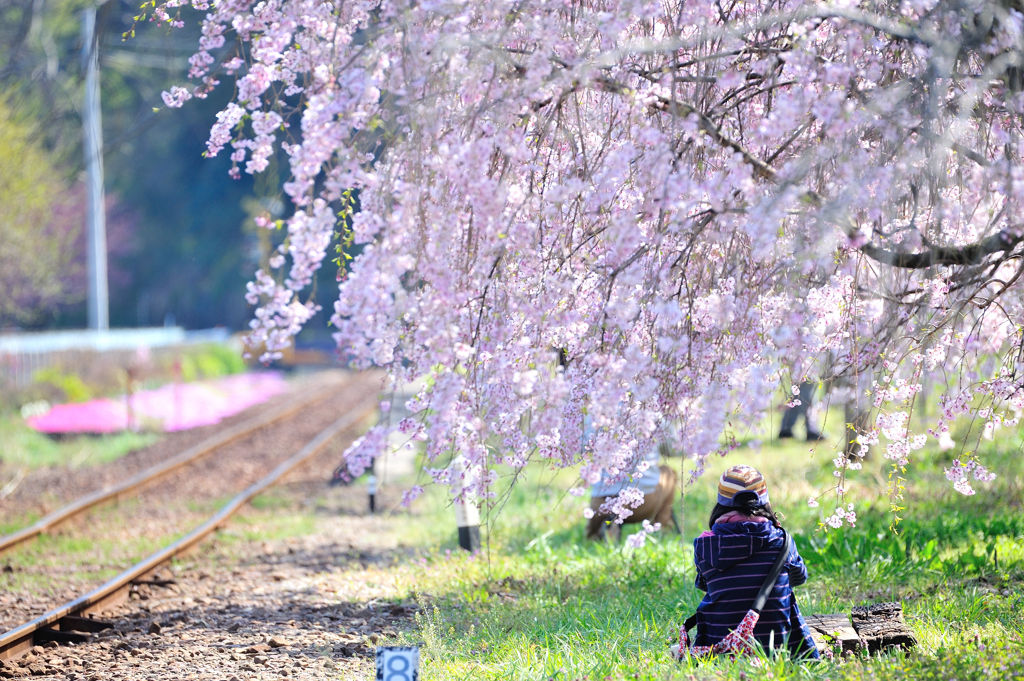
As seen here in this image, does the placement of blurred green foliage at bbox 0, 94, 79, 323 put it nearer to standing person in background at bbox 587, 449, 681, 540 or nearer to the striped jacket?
standing person in background at bbox 587, 449, 681, 540

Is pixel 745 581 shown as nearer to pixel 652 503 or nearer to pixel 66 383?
pixel 652 503

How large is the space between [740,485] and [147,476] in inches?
419

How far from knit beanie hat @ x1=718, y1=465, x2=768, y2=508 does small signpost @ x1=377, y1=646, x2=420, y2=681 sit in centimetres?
163

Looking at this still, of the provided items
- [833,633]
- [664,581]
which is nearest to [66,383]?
[664,581]

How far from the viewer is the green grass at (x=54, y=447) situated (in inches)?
571

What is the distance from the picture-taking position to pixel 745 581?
180 inches

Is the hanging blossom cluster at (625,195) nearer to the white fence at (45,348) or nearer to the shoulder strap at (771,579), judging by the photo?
the shoulder strap at (771,579)

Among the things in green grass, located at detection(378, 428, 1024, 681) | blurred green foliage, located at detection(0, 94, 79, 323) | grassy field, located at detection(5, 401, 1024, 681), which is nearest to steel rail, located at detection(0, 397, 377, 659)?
grassy field, located at detection(5, 401, 1024, 681)

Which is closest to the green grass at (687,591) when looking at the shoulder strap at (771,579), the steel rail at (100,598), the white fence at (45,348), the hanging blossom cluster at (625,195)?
the shoulder strap at (771,579)

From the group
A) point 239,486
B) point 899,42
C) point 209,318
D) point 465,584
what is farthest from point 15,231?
point 209,318

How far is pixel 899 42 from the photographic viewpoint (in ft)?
15.6

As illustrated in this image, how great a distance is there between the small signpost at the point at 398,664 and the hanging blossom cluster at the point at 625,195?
1.24 m

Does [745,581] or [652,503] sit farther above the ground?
[745,581]

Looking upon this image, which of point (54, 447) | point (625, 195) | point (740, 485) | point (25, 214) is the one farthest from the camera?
point (25, 214)
